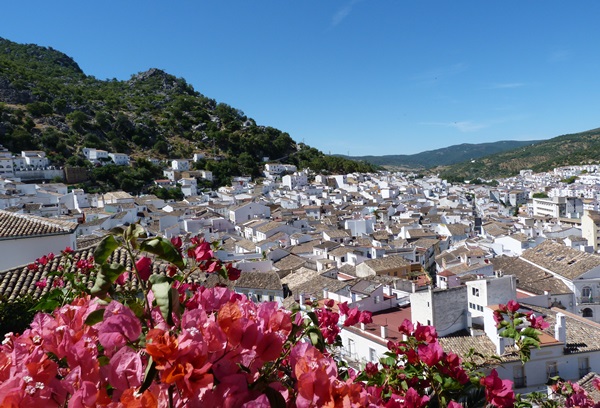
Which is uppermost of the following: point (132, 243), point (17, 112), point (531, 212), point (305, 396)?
point (17, 112)

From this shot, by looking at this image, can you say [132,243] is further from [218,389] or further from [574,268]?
[574,268]

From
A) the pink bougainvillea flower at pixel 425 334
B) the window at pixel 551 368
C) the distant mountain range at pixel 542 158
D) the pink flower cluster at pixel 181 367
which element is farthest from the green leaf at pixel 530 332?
the distant mountain range at pixel 542 158

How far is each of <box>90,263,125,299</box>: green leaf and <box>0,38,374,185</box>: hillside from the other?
65193mm

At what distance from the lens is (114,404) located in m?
1.11

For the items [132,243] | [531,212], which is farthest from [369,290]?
[531,212]

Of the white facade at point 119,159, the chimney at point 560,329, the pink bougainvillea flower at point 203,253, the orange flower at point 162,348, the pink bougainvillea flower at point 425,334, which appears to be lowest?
the chimney at point 560,329

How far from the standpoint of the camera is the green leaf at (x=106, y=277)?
1504mm

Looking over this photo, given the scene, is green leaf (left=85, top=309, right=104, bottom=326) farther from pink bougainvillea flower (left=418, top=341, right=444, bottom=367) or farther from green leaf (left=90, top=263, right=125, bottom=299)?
pink bougainvillea flower (left=418, top=341, right=444, bottom=367)

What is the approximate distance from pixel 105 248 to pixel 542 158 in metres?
168

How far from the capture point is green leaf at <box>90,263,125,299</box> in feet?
4.93

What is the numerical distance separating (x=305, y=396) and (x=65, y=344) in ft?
2.71

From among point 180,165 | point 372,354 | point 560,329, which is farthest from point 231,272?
point 180,165

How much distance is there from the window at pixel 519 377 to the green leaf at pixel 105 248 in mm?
12489

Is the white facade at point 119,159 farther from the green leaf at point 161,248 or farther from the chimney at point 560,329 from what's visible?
the green leaf at point 161,248
